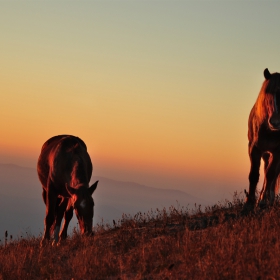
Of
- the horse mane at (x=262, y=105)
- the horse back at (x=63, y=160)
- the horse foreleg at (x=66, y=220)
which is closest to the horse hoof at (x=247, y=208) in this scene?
the horse mane at (x=262, y=105)

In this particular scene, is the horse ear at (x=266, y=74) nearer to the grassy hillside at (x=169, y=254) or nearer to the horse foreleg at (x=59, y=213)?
the grassy hillside at (x=169, y=254)

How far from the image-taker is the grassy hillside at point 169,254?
9.36 metres

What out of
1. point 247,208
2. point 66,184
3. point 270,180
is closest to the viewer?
point 247,208

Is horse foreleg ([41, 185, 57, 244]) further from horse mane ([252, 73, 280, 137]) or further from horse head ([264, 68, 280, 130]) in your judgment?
horse head ([264, 68, 280, 130])

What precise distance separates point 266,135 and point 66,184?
460 cm

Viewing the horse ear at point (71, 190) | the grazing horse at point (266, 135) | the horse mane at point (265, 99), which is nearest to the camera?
the grazing horse at point (266, 135)

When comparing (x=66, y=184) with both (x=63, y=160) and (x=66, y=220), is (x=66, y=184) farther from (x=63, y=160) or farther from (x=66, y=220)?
(x=66, y=220)

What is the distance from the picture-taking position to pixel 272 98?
43.7ft

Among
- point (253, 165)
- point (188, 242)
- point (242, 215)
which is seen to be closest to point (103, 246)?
point (188, 242)

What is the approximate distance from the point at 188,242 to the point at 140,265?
3.41ft

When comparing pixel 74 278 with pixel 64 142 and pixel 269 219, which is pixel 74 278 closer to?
pixel 269 219

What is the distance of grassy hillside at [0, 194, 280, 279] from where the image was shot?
9.36 meters

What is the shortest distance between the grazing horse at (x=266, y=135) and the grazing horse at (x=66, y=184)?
11.7 feet

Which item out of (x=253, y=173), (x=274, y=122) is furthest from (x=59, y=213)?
(x=274, y=122)
